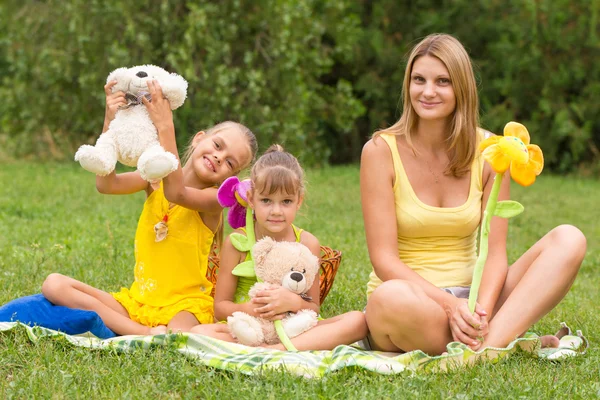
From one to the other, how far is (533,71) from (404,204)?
930 centimetres

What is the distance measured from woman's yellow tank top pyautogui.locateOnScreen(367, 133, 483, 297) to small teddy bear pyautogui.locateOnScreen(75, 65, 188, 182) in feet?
3.10

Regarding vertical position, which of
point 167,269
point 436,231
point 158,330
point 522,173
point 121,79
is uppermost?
point 121,79

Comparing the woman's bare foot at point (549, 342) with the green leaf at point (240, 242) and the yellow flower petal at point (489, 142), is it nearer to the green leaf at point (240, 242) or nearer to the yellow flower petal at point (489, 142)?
the yellow flower petal at point (489, 142)

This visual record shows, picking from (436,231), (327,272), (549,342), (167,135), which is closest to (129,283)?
(327,272)

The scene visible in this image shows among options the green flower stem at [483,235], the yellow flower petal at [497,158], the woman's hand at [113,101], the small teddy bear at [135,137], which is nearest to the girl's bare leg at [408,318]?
the green flower stem at [483,235]

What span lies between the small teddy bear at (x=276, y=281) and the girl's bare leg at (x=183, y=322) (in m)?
0.33

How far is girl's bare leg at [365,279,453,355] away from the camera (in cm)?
317

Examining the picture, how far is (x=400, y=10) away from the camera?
13.2m

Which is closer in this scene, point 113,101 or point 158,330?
point 113,101

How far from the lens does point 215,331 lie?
3.50m

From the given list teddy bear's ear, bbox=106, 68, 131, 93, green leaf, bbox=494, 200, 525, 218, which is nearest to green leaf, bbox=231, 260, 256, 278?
teddy bear's ear, bbox=106, 68, 131, 93

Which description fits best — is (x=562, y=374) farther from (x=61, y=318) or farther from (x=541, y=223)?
(x=541, y=223)

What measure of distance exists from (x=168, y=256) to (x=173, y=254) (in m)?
0.02

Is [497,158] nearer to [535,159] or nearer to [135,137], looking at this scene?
[535,159]
